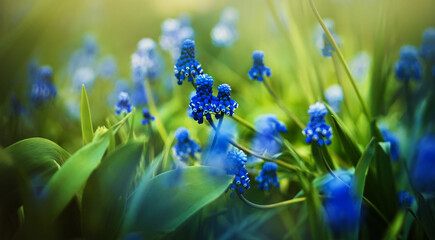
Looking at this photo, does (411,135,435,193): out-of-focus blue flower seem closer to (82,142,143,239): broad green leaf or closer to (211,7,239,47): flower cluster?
(82,142,143,239): broad green leaf

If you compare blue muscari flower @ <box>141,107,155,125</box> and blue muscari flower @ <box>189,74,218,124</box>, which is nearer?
blue muscari flower @ <box>189,74,218,124</box>

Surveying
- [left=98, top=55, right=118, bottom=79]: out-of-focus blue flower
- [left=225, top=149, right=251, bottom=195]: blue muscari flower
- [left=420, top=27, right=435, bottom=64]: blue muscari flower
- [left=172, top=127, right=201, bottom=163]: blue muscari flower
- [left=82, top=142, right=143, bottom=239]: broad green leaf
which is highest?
[left=420, top=27, right=435, bottom=64]: blue muscari flower

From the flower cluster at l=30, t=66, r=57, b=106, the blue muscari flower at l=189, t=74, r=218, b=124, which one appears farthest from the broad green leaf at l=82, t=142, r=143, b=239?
the flower cluster at l=30, t=66, r=57, b=106

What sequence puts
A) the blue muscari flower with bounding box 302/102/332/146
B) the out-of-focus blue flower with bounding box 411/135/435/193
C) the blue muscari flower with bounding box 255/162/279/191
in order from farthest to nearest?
the out-of-focus blue flower with bounding box 411/135/435/193 < the blue muscari flower with bounding box 255/162/279/191 < the blue muscari flower with bounding box 302/102/332/146

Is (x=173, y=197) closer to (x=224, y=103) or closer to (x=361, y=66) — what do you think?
(x=224, y=103)

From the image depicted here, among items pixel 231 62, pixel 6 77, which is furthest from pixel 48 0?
pixel 231 62
